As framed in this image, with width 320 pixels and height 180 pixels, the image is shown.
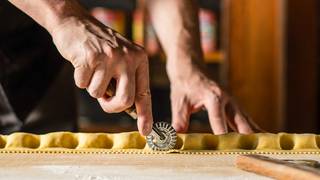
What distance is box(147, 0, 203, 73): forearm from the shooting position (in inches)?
53.8

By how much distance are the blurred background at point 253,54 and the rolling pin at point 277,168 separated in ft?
7.27

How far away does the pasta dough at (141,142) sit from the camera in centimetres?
96

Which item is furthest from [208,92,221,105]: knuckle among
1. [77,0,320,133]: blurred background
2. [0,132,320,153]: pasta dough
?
[77,0,320,133]: blurred background

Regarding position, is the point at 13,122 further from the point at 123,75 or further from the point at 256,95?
the point at 256,95

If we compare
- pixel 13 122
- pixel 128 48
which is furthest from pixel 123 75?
pixel 13 122

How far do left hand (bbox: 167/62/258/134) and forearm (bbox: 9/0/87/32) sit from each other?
348 millimetres

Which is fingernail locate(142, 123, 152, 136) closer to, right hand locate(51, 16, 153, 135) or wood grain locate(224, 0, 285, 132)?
right hand locate(51, 16, 153, 135)

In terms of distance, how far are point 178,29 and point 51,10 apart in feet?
1.69

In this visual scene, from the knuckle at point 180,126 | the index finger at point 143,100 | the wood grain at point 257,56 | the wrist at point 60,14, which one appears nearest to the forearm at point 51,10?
the wrist at point 60,14

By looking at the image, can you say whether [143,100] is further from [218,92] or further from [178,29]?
[178,29]

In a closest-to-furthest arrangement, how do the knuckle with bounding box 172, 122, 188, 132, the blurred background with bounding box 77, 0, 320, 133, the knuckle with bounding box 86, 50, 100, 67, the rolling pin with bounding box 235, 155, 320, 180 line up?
1. the rolling pin with bounding box 235, 155, 320, 180
2. the knuckle with bounding box 86, 50, 100, 67
3. the knuckle with bounding box 172, 122, 188, 132
4. the blurred background with bounding box 77, 0, 320, 133

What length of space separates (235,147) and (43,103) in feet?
2.11

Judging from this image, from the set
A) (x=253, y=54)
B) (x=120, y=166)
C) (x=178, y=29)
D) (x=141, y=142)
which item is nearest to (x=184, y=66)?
(x=178, y=29)

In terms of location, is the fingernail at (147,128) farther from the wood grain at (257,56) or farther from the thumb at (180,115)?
the wood grain at (257,56)
